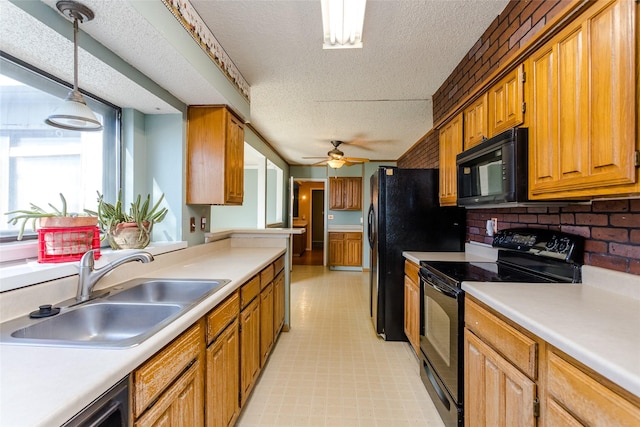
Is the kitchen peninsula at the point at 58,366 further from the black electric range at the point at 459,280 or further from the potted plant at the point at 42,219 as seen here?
the black electric range at the point at 459,280

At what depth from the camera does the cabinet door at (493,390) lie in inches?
41.2

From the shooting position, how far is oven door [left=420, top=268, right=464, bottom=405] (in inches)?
61.9

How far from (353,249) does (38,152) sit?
543 cm

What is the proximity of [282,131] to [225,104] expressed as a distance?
1911 mm

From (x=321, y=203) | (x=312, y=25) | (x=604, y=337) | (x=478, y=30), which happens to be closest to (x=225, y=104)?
(x=312, y=25)

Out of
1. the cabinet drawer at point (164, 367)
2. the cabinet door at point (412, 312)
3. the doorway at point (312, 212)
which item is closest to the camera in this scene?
the cabinet drawer at point (164, 367)

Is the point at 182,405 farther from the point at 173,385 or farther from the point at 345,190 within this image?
the point at 345,190

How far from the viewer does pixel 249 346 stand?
1.86 meters

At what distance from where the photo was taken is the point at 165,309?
4.27 ft

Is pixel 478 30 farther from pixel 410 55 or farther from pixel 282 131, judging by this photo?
pixel 282 131

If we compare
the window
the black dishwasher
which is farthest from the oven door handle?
the window

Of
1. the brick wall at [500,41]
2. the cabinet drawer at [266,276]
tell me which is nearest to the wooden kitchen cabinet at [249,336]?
the cabinet drawer at [266,276]

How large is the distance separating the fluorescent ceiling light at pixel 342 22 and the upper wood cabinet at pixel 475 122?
0.89m

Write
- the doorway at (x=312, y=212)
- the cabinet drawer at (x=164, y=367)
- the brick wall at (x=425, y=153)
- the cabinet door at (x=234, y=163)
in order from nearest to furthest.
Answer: the cabinet drawer at (x=164, y=367) → the cabinet door at (x=234, y=163) → the brick wall at (x=425, y=153) → the doorway at (x=312, y=212)
